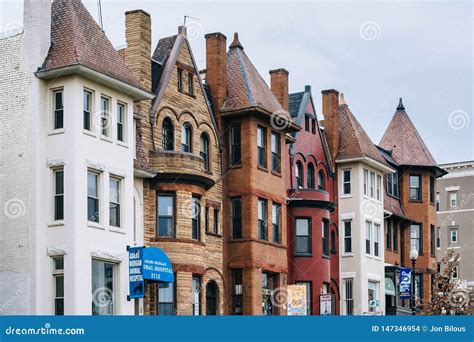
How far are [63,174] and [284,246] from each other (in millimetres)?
15116

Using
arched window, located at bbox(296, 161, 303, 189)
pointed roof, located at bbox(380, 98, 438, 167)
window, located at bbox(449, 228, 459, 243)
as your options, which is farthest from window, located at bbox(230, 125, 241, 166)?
window, located at bbox(449, 228, 459, 243)

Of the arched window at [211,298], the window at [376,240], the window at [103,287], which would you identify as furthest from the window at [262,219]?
the window at [376,240]

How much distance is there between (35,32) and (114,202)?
6701 mm

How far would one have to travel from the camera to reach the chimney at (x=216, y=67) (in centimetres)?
4712

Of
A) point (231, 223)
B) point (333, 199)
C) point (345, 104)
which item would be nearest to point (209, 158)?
point (231, 223)

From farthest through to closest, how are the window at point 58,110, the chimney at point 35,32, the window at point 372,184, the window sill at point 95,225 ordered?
1. the window at point 372,184
2. the chimney at point 35,32
3. the window at point 58,110
4. the window sill at point 95,225

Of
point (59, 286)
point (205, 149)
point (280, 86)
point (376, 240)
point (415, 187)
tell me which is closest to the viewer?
point (59, 286)

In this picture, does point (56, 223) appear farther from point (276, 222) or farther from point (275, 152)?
point (275, 152)

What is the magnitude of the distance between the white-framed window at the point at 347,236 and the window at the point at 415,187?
31.4ft

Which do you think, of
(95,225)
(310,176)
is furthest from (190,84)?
(310,176)

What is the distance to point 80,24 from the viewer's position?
38938mm

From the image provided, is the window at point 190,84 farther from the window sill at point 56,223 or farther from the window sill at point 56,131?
the window sill at point 56,223

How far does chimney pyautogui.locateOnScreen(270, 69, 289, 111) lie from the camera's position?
172 ft

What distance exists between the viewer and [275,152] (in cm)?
4912
